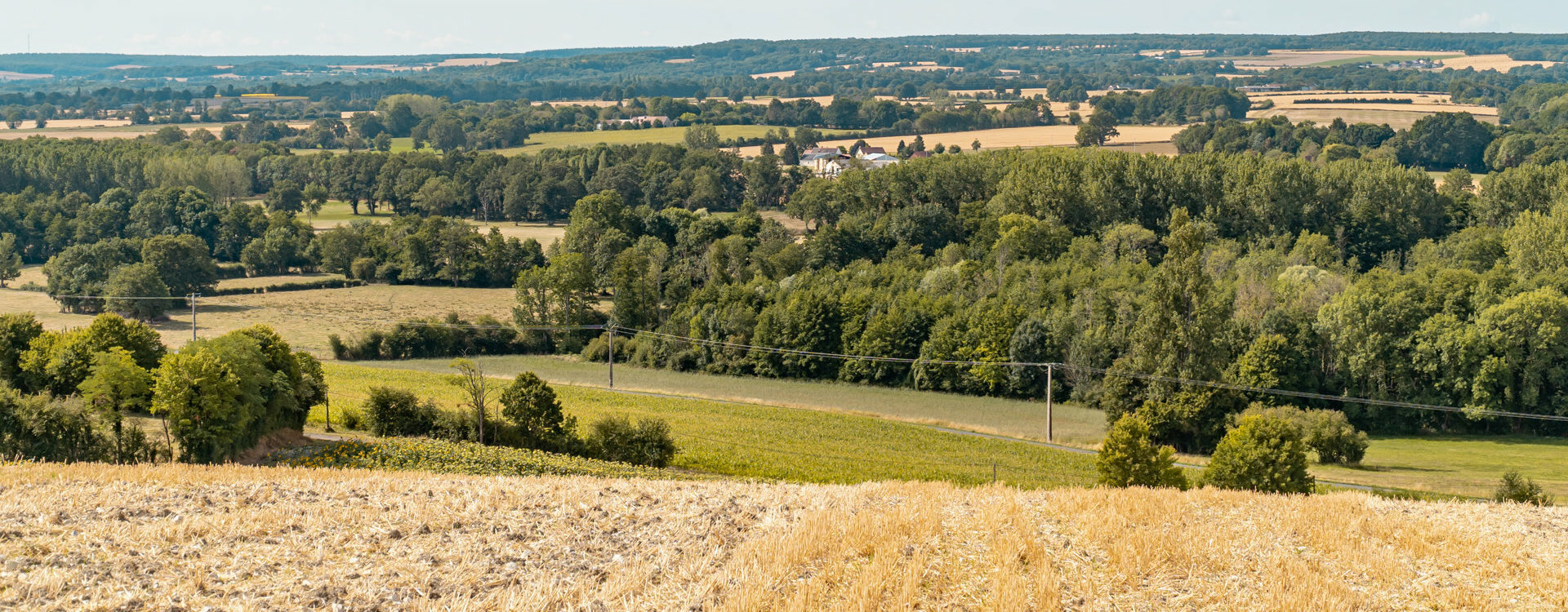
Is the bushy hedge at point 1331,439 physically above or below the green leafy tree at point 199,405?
below

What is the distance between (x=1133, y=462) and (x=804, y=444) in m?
17.2

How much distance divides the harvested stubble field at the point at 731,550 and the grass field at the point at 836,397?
103 feet

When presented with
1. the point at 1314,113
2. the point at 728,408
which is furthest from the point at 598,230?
the point at 1314,113

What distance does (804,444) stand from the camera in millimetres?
47906

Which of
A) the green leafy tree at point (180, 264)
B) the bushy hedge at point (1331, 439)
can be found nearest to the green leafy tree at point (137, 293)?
the green leafy tree at point (180, 264)

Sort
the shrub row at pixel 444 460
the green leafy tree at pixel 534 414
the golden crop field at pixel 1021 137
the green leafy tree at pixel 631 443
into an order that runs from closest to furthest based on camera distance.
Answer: the shrub row at pixel 444 460 → the green leafy tree at pixel 631 443 → the green leafy tree at pixel 534 414 → the golden crop field at pixel 1021 137

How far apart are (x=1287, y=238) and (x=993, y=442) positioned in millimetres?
44232

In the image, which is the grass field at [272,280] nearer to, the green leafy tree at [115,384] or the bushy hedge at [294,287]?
the bushy hedge at [294,287]

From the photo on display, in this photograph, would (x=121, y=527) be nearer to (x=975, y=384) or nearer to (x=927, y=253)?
(x=975, y=384)

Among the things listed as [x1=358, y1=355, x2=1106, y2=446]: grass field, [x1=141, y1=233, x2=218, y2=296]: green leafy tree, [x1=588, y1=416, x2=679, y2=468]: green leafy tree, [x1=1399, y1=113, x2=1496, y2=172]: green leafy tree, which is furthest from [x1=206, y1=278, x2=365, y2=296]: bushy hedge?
[x1=1399, y1=113, x2=1496, y2=172]: green leafy tree

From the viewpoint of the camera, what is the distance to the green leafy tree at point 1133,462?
3300cm

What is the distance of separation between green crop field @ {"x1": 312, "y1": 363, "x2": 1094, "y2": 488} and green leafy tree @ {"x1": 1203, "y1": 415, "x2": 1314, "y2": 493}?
4.66m

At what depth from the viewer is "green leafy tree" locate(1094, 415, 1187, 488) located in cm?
3300

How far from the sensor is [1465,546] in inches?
744
